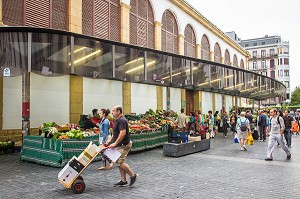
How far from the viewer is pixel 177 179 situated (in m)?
7.58

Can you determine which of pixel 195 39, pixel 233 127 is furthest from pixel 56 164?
pixel 195 39

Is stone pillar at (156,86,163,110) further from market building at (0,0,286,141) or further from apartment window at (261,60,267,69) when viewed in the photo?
apartment window at (261,60,267,69)

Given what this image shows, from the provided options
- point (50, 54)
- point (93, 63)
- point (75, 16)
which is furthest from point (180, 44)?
point (50, 54)

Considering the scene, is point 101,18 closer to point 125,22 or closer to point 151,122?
point 125,22

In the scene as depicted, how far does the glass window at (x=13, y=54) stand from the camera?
32.2ft

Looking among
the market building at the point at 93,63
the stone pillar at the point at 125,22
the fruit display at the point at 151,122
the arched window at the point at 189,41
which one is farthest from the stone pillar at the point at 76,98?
the arched window at the point at 189,41

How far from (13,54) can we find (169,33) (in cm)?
1670

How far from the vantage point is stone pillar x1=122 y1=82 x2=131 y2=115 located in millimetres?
18234

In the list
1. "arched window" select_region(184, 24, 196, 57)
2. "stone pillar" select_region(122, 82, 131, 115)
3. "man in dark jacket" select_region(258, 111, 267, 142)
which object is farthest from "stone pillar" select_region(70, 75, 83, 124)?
"arched window" select_region(184, 24, 196, 57)

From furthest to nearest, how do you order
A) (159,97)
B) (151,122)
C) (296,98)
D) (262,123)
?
(296,98) → (159,97) → (262,123) → (151,122)

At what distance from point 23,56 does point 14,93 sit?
300 centimetres

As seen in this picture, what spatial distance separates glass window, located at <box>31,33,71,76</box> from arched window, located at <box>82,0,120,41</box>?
222 inches

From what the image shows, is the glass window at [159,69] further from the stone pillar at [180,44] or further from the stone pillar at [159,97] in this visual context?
the stone pillar at [180,44]

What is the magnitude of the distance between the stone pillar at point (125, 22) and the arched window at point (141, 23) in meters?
0.72
